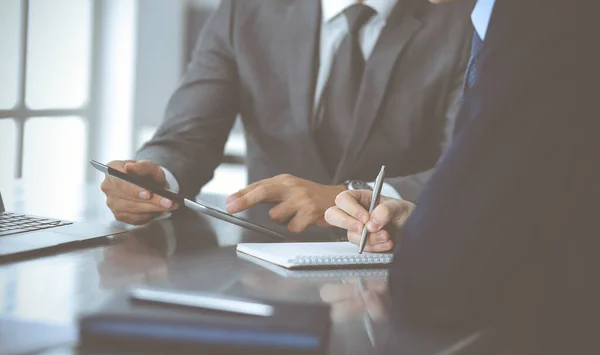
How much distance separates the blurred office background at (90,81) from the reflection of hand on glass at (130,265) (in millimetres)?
2267

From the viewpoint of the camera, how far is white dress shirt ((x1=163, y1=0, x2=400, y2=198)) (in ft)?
7.25

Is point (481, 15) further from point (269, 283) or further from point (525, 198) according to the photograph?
point (269, 283)

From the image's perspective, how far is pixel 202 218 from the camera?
171 cm

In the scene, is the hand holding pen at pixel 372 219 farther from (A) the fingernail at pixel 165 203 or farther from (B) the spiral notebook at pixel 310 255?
(A) the fingernail at pixel 165 203

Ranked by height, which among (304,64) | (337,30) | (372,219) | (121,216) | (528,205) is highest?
(337,30)

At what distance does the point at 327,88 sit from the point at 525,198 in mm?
1376

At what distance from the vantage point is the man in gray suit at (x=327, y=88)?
2.14m

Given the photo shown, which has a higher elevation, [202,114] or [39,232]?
[202,114]

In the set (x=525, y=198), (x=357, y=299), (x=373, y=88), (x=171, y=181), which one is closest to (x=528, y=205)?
(x=525, y=198)

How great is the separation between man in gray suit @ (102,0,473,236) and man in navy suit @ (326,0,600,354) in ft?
3.81

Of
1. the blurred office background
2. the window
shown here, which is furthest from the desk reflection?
the blurred office background

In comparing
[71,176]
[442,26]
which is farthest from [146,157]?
[71,176]

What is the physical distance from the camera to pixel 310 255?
1.22 metres

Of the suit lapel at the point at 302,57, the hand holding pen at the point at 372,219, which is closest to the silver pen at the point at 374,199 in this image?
the hand holding pen at the point at 372,219
